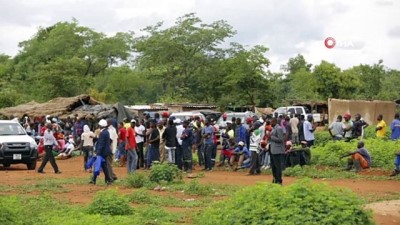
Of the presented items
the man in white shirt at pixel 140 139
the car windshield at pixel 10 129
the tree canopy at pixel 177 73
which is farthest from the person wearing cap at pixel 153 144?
the tree canopy at pixel 177 73

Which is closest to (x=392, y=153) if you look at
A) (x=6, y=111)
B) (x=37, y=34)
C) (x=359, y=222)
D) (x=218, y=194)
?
(x=218, y=194)

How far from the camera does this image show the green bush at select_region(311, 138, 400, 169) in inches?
839

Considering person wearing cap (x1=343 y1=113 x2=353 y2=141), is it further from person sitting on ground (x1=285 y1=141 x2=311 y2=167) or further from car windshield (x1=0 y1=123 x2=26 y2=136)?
car windshield (x1=0 y1=123 x2=26 y2=136)

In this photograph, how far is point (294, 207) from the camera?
29.5 ft

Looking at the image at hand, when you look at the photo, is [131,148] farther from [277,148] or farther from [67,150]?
[67,150]

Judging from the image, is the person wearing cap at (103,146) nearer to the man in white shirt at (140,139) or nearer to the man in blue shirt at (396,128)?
the man in white shirt at (140,139)

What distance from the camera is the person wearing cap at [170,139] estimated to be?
2139 centimetres

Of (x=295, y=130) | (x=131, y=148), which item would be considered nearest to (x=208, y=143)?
(x=131, y=148)

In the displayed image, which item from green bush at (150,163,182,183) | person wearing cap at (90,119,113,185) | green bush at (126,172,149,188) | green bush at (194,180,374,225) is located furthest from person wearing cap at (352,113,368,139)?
green bush at (194,180,374,225)

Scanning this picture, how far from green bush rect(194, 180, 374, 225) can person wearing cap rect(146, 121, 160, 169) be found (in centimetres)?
1237

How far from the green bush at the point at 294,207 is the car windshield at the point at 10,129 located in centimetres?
1646

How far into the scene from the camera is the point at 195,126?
23766 millimetres

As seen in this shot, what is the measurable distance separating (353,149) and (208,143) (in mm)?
4540

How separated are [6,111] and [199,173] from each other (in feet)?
69.9
